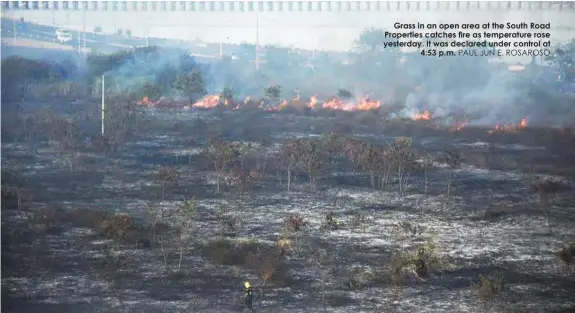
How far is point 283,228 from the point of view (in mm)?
11164

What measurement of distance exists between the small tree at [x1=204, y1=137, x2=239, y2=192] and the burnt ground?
11 cm

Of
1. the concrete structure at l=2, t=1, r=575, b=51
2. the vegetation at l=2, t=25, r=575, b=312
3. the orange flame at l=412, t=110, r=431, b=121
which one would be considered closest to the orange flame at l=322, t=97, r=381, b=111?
the vegetation at l=2, t=25, r=575, b=312

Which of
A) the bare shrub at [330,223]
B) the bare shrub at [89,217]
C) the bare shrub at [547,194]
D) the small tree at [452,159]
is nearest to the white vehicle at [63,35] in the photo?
the bare shrub at [89,217]

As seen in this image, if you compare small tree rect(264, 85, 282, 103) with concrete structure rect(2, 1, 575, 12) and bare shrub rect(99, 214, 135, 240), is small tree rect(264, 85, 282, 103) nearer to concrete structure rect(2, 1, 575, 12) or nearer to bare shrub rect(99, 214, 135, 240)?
concrete structure rect(2, 1, 575, 12)

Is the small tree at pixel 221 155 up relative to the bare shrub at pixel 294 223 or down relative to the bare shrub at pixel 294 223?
up

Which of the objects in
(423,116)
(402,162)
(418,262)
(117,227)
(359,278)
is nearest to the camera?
(359,278)

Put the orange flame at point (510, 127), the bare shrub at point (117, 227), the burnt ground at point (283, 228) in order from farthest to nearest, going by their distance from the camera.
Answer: the orange flame at point (510, 127) < the bare shrub at point (117, 227) < the burnt ground at point (283, 228)

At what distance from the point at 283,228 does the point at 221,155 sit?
5.38 ft

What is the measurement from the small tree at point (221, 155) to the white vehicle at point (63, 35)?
2763mm

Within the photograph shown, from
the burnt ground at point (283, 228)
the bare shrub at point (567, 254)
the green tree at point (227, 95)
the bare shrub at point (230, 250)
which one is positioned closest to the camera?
the burnt ground at point (283, 228)

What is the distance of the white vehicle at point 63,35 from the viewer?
496 inches

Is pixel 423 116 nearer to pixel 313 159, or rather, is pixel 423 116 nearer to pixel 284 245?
pixel 313 159

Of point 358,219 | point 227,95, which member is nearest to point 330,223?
point 358,219

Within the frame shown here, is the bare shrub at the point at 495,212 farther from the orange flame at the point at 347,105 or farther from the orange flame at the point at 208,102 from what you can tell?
the orange flame at the point at 208,102
